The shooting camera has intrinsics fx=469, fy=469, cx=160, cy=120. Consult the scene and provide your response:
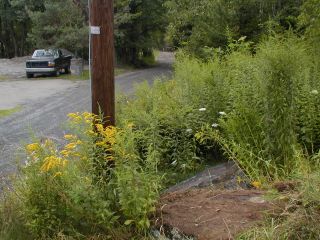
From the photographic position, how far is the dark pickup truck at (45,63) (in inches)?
1156

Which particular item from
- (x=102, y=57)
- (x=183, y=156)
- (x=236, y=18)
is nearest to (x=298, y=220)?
(x=102, y=57)

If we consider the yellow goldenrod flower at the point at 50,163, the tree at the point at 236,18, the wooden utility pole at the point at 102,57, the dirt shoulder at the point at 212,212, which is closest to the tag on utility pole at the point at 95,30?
the wooden utility pole at the point at 102,57

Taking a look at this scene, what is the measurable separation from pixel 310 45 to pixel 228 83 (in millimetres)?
2474

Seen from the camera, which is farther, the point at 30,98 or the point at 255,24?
the point at 30,98

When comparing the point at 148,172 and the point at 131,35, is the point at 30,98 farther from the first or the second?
the point at 131,35

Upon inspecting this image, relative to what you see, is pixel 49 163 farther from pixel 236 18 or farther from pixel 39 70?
pixel 39 70

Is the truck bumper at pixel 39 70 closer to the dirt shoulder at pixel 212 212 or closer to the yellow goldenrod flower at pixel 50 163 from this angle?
the dirt shoulder at pixel 212 212

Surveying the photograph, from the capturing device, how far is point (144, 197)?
12.0 feet

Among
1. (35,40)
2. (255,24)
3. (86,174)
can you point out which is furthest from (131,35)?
(86,174)

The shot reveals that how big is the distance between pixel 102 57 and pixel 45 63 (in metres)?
26.0

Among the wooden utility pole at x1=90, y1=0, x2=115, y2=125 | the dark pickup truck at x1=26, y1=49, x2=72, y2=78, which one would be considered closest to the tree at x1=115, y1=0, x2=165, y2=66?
the dark pickup truck at x1=26, y1=49, x2=72, y2=78

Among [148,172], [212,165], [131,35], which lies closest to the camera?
[148,172]

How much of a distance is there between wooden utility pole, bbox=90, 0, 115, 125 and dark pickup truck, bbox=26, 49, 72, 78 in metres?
25.9

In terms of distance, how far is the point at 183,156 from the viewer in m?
6.23
